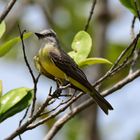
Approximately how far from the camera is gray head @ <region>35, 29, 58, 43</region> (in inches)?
171

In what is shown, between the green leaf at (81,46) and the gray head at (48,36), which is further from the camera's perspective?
the gray head at (48,36)

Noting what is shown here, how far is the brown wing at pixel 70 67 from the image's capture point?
151 inches

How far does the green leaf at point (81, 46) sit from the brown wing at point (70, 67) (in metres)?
0.04

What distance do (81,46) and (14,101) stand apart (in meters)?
0.58

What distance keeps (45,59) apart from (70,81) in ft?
0.89

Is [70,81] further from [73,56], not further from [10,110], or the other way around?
[10,110]

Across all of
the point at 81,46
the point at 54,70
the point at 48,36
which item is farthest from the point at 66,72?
the point at 48,36

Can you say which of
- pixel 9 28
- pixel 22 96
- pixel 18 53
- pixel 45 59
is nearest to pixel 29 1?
pixel 9 28

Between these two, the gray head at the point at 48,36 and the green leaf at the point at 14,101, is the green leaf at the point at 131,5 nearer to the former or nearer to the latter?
the gray head at the point at 48,36

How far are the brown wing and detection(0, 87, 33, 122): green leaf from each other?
375 millimetres

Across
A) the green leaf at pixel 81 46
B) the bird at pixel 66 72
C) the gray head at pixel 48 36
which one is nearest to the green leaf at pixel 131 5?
the green leaf at pixel 81 46

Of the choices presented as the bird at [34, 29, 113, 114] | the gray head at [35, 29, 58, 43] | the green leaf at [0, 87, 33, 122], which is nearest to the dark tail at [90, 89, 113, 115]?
the bird at [34, 29, 113, 114]

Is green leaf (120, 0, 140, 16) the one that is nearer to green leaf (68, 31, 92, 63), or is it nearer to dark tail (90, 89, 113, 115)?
green leaf (68, 31, 92, 63)

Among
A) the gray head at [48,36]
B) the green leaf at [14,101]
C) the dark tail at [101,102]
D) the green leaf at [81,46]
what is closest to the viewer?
the green leaf at [14,101]
